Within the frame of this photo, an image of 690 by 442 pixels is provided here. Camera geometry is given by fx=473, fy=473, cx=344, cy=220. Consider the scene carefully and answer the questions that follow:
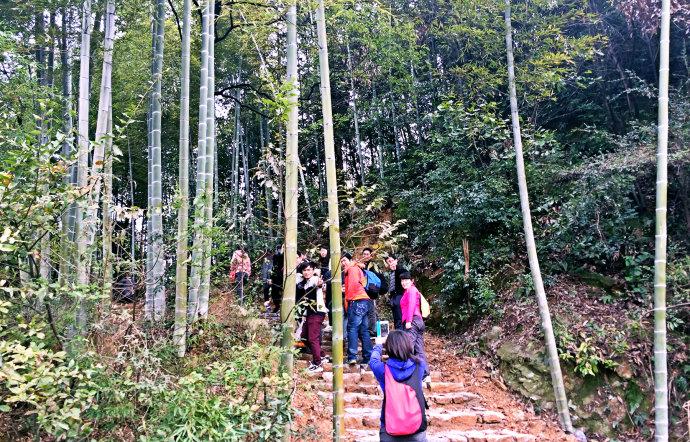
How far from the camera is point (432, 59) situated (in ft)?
36.4

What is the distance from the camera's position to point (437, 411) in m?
4.85

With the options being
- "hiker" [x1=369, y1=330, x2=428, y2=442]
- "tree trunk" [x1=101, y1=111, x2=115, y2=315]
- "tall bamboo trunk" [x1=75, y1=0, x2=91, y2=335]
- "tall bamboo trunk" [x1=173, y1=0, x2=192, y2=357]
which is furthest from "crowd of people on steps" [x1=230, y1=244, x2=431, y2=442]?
"tall bamboo trunk" [x1=75, y1=0, x2=91, y2=335]

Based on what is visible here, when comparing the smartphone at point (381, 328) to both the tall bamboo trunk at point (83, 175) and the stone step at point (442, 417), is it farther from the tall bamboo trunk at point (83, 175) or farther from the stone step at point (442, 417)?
the tall bamboo trunk at point (83, 175)

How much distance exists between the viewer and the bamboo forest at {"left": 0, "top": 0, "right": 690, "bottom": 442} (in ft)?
8.98

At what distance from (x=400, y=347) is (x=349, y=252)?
6.87 ft

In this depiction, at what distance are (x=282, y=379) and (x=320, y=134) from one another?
9.97 meters

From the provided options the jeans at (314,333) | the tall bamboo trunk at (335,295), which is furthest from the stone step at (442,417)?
the tall bamboo trunk at (335,295)

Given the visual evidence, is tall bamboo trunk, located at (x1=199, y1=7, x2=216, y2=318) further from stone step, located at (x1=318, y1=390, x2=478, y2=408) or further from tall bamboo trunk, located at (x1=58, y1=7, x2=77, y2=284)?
stone step, located at (x1=318, y1=390, x2=478, y2=408)

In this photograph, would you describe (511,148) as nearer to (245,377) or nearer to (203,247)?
(203,247)

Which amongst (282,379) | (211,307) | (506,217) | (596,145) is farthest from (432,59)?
(282,379)

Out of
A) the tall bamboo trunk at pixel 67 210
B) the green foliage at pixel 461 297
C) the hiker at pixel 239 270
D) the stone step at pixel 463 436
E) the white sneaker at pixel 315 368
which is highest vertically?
the tall bamboo trunk at pixel 67 210

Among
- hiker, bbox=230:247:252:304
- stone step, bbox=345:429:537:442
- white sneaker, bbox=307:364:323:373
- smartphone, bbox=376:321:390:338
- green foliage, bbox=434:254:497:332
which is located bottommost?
stone step, bbox=345:429:537:442

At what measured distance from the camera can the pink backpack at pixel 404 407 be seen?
285 cm

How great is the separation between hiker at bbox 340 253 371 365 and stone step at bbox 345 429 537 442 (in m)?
1.19
